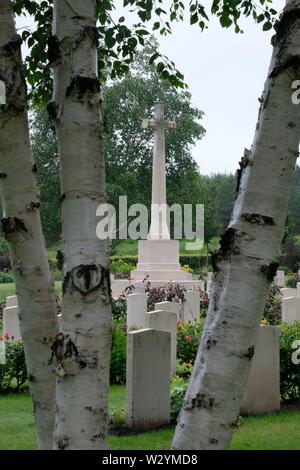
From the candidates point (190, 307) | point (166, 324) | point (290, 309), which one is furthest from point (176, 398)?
point (190, 307)

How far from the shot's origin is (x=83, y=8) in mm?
2305

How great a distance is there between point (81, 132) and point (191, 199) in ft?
117

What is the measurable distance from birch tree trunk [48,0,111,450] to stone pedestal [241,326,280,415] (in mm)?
4787

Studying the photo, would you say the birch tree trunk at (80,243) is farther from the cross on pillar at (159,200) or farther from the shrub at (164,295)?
the cross on pillar at (159,200)

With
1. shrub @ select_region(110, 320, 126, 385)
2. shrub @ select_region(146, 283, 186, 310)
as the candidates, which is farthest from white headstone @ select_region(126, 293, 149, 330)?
shrub @ select_region(110, 320, 126, 385)

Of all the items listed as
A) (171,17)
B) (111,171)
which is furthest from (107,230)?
(111,171)

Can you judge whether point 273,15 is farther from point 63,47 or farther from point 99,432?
point 99,432

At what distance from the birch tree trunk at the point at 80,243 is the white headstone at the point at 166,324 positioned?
6.37m

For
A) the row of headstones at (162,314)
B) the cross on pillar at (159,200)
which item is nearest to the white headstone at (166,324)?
the row of headstones at (162,314)

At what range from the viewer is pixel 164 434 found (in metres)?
5.73

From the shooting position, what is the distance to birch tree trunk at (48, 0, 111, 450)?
203 cm

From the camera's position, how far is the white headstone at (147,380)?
5.93 metres

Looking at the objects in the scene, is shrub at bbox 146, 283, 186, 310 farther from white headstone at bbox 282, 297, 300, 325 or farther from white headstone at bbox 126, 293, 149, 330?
white headstone at bbox 126, 293, 149, 330

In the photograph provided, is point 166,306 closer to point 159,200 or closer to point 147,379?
point 147,379
